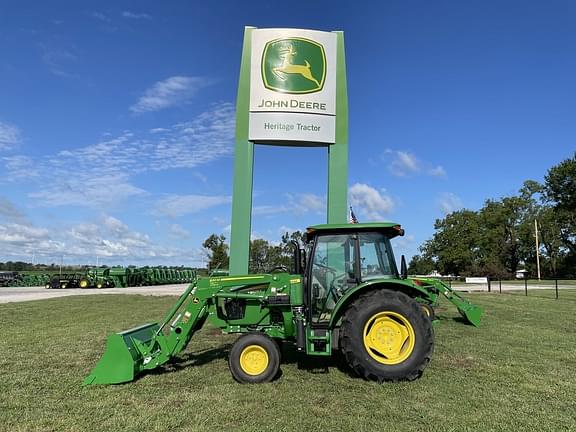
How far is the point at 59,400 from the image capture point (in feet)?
16.5

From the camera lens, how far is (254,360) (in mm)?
5906

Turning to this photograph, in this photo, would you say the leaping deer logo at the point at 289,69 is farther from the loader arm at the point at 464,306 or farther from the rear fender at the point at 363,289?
the rear fender at the point at 363,289

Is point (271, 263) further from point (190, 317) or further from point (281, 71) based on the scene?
point (281, 71)

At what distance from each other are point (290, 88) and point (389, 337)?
24.7ft

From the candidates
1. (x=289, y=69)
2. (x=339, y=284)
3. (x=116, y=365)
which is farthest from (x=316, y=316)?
(x=289, y=69)

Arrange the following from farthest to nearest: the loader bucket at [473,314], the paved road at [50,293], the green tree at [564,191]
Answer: the green tree at [564,191] → the paved road at [50,293] → the loader bucket at [473,314]

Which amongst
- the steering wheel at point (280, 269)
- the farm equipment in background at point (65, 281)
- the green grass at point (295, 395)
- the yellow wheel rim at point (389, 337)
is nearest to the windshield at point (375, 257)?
the yellow wheel rim at point (389, 337)

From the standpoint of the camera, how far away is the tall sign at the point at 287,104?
37.9 feet

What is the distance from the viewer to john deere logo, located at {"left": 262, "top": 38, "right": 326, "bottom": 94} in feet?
38.0

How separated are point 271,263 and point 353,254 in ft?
6.14

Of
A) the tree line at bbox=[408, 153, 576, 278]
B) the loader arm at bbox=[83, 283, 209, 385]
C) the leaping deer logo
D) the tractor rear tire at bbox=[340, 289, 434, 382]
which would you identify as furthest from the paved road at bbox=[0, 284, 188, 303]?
the tree line at bbox=[408, 153, 576, 278]

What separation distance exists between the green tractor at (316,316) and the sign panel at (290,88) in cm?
559

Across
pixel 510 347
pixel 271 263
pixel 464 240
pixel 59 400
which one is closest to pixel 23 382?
pixel 59 400

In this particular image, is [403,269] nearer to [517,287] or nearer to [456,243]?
A: [517,287]
